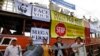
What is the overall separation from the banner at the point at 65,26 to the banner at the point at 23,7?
2.08 metres

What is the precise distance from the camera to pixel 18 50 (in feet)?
32.9

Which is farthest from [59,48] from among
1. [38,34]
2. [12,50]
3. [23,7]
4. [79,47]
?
[12,50]

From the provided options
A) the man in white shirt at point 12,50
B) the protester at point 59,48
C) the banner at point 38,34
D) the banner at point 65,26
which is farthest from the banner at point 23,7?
the man in white shirt at point 12,50

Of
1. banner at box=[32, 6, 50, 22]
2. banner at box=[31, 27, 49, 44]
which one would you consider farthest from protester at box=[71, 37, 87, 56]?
banner at box=[32, 6, 50, 22]

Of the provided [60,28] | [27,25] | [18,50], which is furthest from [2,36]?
[60,28]

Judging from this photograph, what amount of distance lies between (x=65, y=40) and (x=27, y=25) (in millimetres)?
3427

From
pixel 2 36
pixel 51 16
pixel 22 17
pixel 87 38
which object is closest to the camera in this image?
pixel 2 36

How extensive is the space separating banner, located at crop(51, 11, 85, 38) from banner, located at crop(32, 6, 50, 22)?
1.80 ft

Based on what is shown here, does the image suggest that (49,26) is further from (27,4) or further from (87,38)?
(87,38)

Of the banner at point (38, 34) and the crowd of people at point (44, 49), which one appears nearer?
the crowd of people at point (44, 49)

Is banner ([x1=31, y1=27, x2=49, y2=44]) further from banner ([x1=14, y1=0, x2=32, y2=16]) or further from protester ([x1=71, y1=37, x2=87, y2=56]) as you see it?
protester ([x1=71, y1=37, x2=87, y2=56])

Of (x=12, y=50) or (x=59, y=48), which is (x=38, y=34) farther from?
(x=12, y=50)

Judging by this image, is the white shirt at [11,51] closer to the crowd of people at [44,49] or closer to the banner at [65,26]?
the crowd of people at [44,49]

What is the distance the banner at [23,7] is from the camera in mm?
13530
